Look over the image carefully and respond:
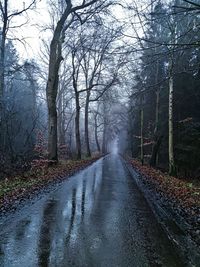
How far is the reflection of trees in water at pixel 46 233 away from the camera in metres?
5.02

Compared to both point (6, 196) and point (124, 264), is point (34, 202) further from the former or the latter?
point (124, 264)

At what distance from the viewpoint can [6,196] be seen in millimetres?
10242

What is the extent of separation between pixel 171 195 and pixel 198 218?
11.8 feet

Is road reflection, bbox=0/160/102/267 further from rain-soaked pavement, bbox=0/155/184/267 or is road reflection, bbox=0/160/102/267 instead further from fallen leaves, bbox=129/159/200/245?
fallen leaves, bbox=129/159/200/245

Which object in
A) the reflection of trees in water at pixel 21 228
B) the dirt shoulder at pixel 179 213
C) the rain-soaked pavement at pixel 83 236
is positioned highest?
the reflection of trees in water at pixel 21 228

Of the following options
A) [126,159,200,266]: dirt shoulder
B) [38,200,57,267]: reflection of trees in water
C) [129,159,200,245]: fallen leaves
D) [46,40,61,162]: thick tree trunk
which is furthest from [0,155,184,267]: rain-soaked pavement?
[46,40,61,162]: thick tree trunk

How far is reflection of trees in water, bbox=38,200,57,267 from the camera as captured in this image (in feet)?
16.5

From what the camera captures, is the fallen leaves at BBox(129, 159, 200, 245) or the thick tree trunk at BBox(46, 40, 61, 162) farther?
the thick tree trunk at BBox(46, 40, 61, 162)

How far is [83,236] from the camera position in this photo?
20.7ft

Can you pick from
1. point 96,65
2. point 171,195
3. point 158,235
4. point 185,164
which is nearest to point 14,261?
point 158,235

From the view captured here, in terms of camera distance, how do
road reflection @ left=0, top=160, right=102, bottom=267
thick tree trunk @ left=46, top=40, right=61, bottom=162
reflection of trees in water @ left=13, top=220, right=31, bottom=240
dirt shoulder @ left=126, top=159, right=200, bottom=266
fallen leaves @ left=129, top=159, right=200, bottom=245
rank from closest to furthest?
road reflection @ left=0, top=160, right=102, bottom=267 → reflection of trees in water @ left=13, top=220, right=31, bottom=240 → dirt shoulder @ left=126, top=159, right=200, bottom=266 → fallen leaves @ left=129, top=159, right=200, bottom=245 → thick tree trunk @ left=46, top=40, right=61, bottom=162

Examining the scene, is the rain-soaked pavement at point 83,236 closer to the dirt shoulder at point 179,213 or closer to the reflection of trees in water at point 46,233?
the reflection of trees in water at point 46,233

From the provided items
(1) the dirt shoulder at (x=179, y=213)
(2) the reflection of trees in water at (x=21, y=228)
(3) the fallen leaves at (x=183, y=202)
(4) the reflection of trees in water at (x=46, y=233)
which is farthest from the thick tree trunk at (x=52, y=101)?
(2) the reflection of trees in water at (x=21, y=228)

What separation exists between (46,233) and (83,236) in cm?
75
